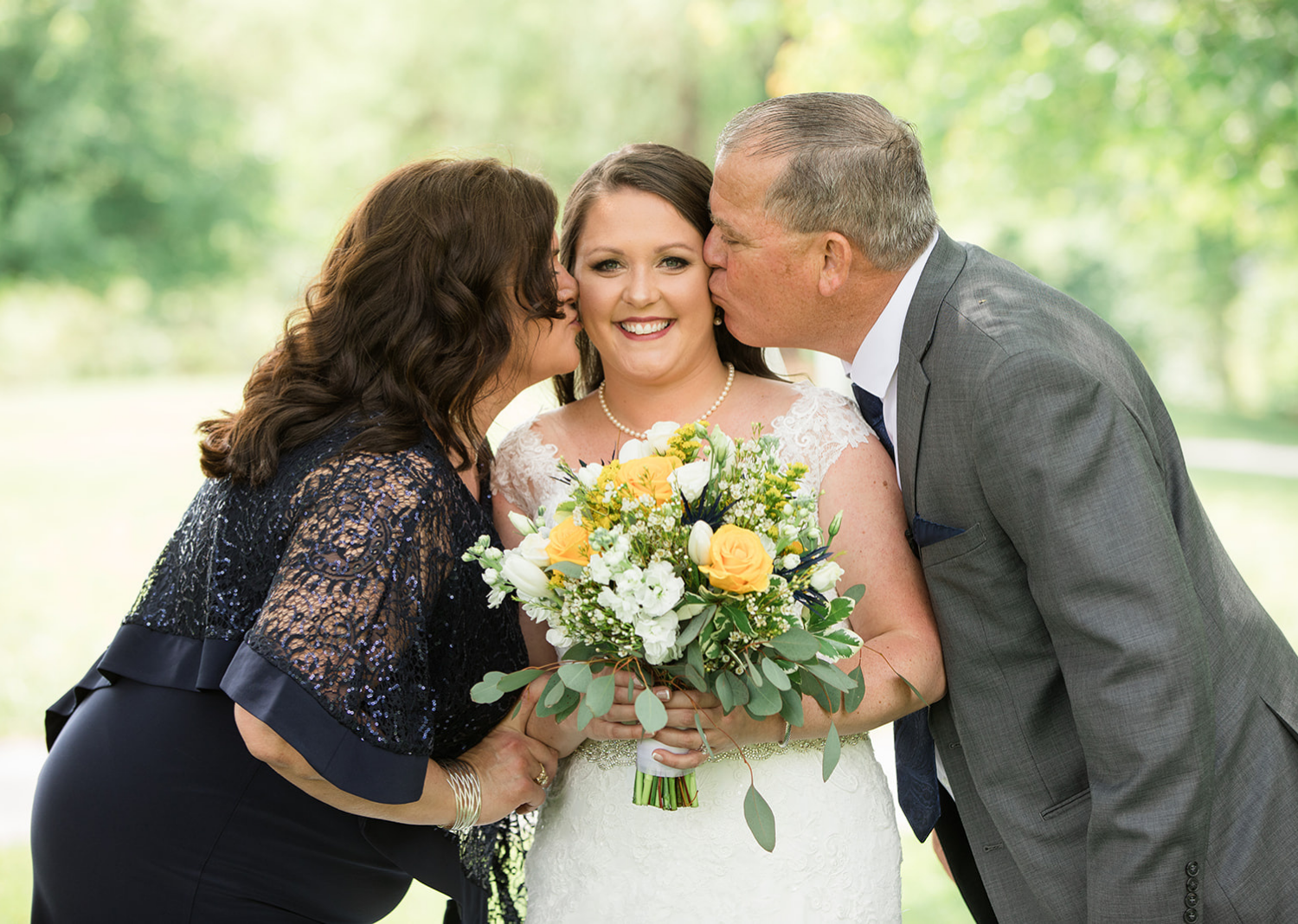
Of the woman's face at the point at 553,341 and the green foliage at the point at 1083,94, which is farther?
the green foliage at the point at 1083,94

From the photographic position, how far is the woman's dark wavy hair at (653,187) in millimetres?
3195

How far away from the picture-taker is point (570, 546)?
222 cm

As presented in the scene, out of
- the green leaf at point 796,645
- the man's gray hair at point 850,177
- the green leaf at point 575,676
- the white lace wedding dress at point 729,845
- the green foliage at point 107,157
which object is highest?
the green foliage at point 107,157

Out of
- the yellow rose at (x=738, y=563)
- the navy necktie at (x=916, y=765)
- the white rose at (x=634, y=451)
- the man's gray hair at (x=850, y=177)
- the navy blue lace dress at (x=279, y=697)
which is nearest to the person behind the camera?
the yellow rose at (x=738, y=563)

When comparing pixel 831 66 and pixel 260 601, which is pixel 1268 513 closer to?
pixel 831 66

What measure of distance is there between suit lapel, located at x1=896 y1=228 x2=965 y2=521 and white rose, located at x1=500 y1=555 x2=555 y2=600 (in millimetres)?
1012

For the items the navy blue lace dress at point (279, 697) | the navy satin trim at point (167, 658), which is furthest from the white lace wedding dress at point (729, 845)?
the navy satin trim at point (167, 658)

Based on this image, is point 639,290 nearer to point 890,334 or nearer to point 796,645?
point 890,334

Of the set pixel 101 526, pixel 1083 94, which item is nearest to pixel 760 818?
pixel 1083 94

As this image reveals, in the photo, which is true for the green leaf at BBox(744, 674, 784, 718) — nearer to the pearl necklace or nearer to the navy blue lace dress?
the navy blue lace dress

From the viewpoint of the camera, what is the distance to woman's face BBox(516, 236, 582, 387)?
9.96ft

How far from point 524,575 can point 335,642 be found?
43 centimetres

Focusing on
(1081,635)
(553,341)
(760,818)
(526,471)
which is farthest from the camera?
(526,471)

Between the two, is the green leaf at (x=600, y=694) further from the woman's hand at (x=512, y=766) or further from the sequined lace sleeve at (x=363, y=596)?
the woman's hand at (x=512, y=766)
